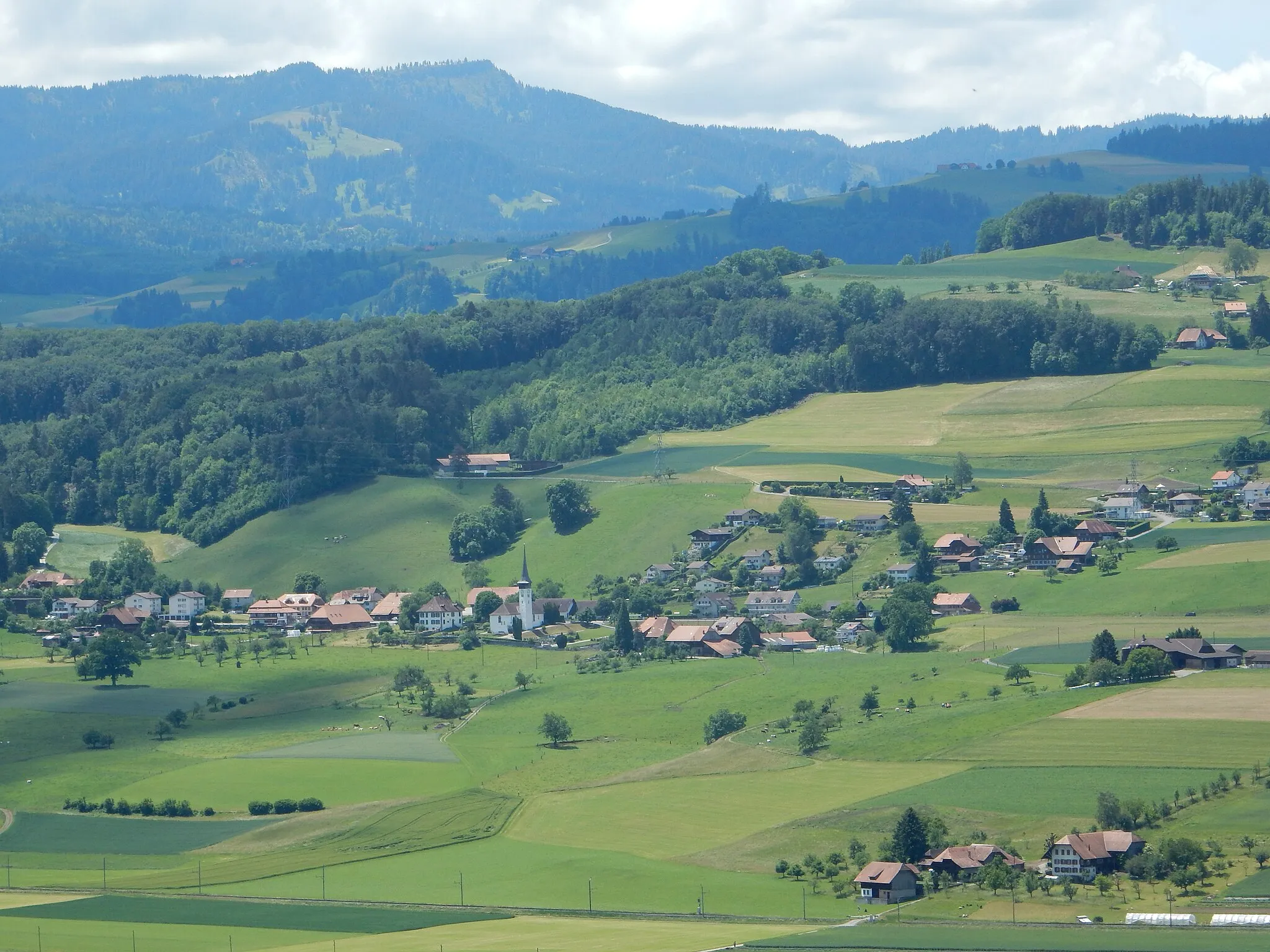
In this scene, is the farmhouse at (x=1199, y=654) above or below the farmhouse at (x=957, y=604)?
above

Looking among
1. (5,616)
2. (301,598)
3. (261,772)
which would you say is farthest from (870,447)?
(261,772)

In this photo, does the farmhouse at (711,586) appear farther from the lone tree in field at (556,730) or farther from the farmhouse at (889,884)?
the farmhouse at (889,884)

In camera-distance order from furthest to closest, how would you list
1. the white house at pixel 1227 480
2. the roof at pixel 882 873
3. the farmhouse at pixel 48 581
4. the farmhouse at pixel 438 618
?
1. the farmhouse at pixel 48 581
2. the white house at pixel 1227 480
3. the farmhouse at pixel 438 618
4. the roof at pixel 882 873

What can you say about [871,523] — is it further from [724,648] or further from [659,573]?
[724,648]

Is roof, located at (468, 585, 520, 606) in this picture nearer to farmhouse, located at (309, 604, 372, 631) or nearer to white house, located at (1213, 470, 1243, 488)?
farmhouse, located at (309, 604, 372, 631)

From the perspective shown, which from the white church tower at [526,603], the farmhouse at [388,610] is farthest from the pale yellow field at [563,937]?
the farmhouse at [388,610]

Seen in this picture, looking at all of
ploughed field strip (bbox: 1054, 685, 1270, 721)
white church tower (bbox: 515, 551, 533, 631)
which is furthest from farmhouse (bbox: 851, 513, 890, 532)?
ploughed field strip (bbox: 1054, 685, 1270, 721)

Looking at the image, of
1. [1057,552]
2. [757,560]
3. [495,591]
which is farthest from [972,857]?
[495,591]
